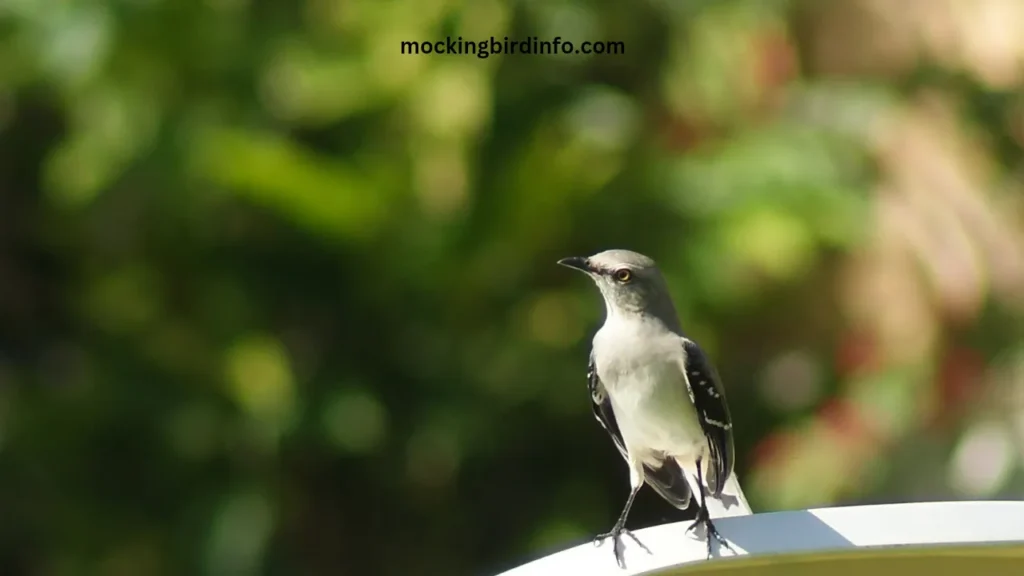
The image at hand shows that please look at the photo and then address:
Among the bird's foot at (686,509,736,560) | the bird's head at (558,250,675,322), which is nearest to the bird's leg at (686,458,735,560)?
the bird's foot at (686,509,736,560)

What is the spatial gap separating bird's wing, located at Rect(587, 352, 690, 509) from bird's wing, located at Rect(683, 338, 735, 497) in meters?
0.07

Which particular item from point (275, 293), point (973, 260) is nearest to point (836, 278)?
point (973, 260)

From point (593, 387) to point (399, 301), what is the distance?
4.89 feet

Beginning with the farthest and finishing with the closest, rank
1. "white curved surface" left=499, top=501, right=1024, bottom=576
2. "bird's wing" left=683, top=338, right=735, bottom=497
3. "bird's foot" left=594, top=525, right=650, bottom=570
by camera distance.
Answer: "bird's wing" left=683, top=338, right=735, bottom=497
"bird's foot" left=594, top=525, right=650, bottom=570
"white curved surface" left=499, top=501, right=1024, bottom=576

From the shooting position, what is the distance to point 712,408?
165cm

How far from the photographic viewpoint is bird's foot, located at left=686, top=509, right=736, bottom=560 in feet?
4.26

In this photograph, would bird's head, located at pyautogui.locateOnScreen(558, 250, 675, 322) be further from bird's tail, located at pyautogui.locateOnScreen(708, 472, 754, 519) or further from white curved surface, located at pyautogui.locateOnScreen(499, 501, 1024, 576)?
white curved surface, located at pyautogui.locateOnScreen(499, 501, 1024, 576)

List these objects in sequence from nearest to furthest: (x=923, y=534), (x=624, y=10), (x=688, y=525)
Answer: (x=923, y=534)
(x=688, y=525)
(x=624, y=10)

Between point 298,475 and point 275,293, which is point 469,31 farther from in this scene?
point 298,475

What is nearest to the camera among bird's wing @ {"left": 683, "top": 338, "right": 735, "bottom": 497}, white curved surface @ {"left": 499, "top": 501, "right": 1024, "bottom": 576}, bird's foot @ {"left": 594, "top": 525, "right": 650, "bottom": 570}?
white curved surface @ {"left": 499, "top": 501, "right": 1024, "bottom": 576}

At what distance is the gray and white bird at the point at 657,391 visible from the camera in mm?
1653

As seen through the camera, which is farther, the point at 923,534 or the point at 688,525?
the point at 688,525

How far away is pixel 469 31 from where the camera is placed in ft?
10.2

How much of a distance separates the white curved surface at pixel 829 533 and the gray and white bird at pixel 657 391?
0.26 metres
